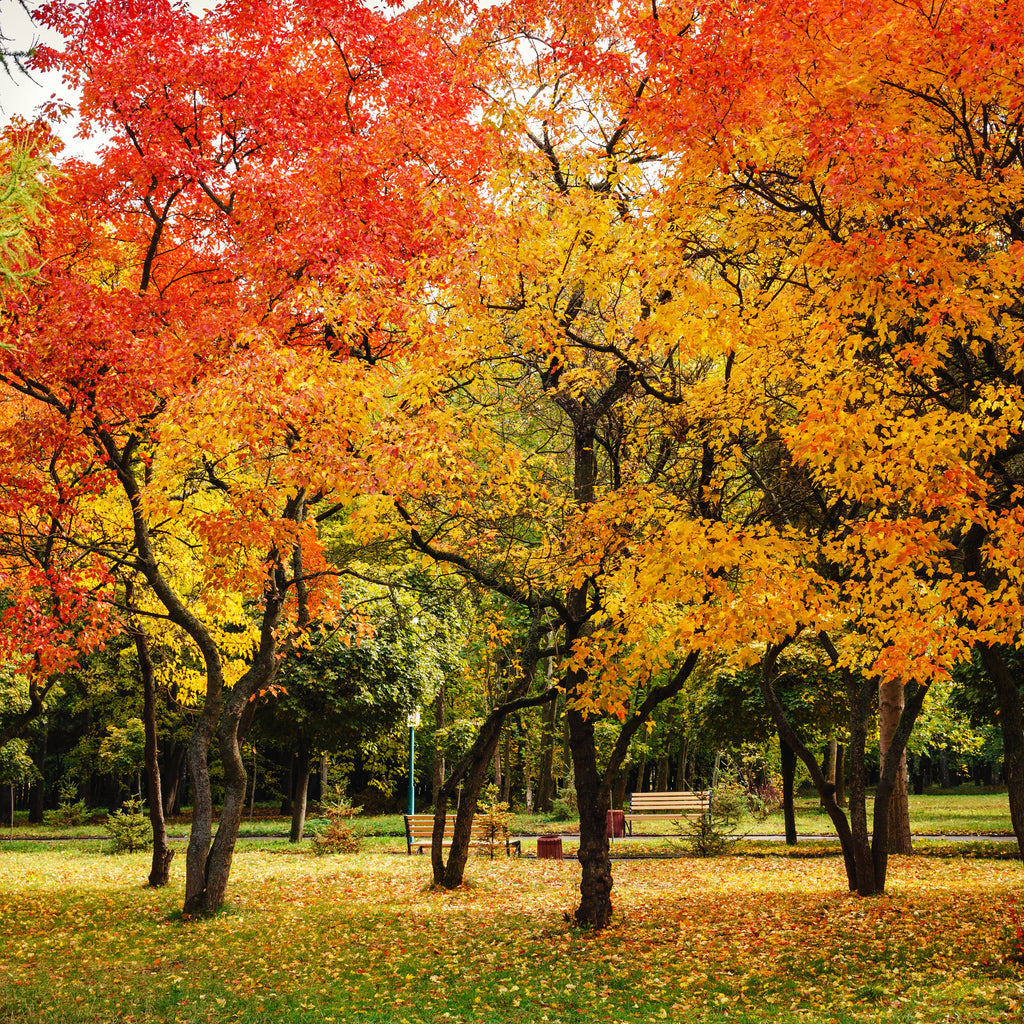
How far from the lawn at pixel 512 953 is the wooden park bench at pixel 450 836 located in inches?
135

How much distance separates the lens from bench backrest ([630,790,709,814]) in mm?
21953

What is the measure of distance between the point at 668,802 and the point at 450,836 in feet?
25.2

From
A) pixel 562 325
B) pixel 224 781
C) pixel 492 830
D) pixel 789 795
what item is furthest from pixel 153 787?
pixel 789 795

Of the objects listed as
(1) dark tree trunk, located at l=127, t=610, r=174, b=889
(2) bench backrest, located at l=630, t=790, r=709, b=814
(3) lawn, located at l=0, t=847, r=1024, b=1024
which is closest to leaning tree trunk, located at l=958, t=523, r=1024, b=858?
(3) lawn, located at l=0, t=847, r=1024, b=1024

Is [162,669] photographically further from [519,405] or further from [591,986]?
[591,986]

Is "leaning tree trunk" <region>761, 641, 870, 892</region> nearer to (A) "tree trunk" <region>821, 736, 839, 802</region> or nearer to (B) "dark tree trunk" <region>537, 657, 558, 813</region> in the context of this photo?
(A) "tree trunk" <region>821, 736, 839, 802</region>

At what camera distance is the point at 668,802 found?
2241 cm

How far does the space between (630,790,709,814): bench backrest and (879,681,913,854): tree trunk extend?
6.92 m

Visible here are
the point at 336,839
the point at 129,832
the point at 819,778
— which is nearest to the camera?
the point at 819,778

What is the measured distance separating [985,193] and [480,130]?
6.07 metres

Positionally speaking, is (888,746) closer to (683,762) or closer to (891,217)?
(891,217)

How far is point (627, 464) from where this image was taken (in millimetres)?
11438

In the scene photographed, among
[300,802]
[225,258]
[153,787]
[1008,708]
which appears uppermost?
[225,258]

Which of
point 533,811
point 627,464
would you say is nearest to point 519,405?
point 627,464
